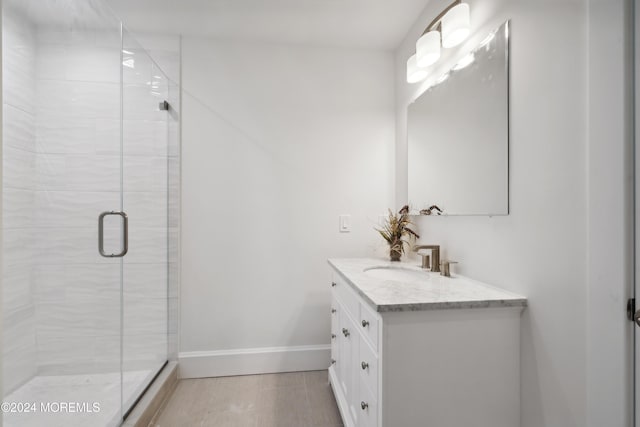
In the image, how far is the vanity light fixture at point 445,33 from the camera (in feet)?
4.39

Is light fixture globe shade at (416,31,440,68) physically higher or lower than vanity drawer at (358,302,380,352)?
higher

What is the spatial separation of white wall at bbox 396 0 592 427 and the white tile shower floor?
1.76 m

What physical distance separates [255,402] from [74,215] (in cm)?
142

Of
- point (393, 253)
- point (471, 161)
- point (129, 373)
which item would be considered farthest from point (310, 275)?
point (471, 161)

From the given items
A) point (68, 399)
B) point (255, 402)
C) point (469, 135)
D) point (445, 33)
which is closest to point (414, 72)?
point (445, 33)

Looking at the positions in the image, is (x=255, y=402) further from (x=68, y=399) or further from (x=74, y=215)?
(x=74, y=215)

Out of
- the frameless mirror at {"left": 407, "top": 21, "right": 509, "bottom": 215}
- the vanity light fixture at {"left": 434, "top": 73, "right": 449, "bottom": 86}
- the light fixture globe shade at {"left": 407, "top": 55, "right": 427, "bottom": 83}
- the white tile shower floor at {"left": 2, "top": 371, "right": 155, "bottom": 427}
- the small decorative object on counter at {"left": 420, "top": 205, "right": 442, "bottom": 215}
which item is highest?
the light fixture globe shade at {"left": 407, "top": 55, "right": 427, "bottom": 83}

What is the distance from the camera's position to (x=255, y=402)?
182 centimetres

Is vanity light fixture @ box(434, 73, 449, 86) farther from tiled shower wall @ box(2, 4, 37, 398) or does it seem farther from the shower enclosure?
tiled shower wall @ box(2, 4, 37, 398)

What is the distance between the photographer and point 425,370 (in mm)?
1037

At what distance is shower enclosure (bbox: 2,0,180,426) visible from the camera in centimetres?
107

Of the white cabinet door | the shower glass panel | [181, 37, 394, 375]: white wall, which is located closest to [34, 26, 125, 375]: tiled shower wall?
the shower glass panel

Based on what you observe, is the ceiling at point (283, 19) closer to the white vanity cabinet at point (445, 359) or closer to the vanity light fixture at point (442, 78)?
the vanity light fixture at point (442, 78)

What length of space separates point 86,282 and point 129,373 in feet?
2.05
